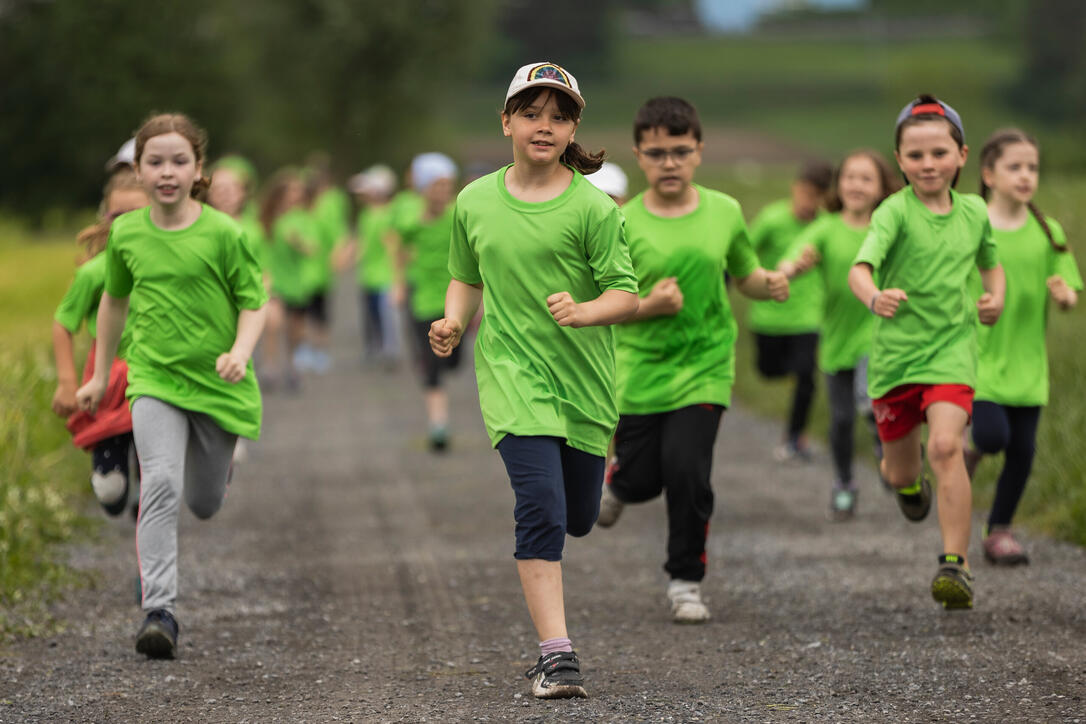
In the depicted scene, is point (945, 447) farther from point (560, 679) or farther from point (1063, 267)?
point (560, 679)

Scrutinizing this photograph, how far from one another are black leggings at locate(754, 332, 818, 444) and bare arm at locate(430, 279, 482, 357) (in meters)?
5.44

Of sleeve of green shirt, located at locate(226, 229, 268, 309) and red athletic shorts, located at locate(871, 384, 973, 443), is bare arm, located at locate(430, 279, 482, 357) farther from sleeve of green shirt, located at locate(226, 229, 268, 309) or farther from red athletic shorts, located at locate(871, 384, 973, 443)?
red athletic shorts, located at locate(871, 384, 973, 443)

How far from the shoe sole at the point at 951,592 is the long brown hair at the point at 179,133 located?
10.2 feet

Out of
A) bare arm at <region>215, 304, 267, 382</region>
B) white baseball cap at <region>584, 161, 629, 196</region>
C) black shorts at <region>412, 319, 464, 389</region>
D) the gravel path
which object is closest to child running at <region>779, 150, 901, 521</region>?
the gravel path

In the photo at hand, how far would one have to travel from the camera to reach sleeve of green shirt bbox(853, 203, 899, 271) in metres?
6.16

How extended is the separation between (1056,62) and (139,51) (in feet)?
220

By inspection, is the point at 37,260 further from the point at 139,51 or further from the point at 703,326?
the point at 139,51

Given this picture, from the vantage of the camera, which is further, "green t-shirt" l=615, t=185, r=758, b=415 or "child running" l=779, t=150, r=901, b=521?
"child running" l=779, t=150, r=901, b=521

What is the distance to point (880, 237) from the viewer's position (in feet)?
20.5

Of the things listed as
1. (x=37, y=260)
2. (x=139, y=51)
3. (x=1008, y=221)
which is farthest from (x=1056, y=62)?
(x=1008, y=221)

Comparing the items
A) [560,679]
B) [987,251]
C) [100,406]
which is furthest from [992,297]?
[100,406]

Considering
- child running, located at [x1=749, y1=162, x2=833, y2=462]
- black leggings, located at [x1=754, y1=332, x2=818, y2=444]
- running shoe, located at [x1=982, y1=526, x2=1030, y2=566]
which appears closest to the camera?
running shoe, located at [x1=982, y1=526, x2=1030, y2=566]

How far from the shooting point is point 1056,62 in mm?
92625

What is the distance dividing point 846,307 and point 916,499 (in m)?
2.28
